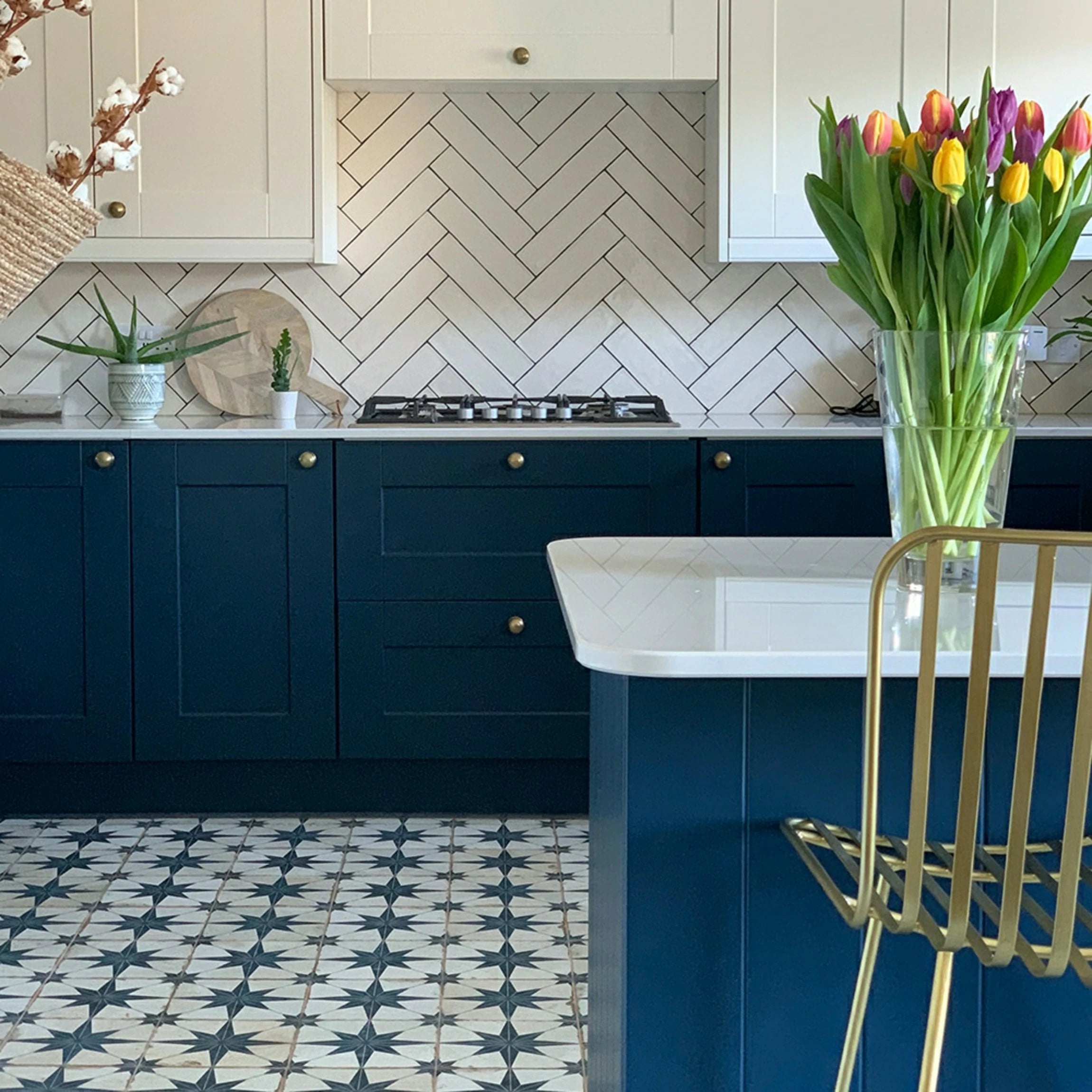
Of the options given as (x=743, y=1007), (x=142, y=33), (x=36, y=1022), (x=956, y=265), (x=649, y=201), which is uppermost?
(x=142, y=33)

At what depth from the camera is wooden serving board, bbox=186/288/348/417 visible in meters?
4.02

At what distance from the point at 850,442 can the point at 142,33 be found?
197 cm

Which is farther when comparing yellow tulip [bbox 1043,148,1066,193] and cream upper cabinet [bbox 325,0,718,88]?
cream upper cabinet [bbox 325,0,718,88]

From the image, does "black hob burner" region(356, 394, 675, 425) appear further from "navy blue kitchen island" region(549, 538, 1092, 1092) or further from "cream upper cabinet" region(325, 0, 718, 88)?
"navy blue kitchen island" region(549, 538, 1092, 1092)

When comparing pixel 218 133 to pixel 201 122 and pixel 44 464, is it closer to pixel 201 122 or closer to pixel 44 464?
pixel 201 122

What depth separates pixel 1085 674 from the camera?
1.21 metres

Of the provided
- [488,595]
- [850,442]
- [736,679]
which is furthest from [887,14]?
[736,679]

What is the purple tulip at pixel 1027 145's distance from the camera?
1.52 meters

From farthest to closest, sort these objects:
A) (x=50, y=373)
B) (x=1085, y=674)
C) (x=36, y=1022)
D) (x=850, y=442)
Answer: (x=50, y=373) < (x=850, y=442) < (x=36, y=1022) < (x=1085, y=674)

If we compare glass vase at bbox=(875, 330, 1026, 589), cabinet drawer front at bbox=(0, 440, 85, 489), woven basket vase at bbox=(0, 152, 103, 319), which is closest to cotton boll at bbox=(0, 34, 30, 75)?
woven basket vase at bbox=(0, 152, 103, 319)

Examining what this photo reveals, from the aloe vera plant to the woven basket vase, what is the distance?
316cm

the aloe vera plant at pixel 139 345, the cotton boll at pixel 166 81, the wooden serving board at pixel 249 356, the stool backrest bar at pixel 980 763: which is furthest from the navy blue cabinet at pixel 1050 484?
the cotton boll at pixel 166 81

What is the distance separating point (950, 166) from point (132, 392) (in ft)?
8.75

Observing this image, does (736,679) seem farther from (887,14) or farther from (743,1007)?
(887,14)
